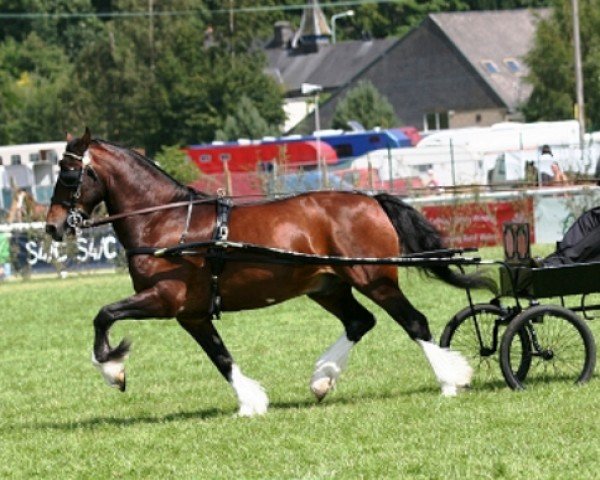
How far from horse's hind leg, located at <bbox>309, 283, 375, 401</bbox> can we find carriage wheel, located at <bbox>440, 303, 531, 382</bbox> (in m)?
0.65

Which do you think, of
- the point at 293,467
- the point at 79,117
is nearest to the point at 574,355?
the point at 293,467

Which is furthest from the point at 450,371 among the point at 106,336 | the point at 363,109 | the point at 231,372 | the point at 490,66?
the point at 490,66

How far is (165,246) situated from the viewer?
11.2 meters

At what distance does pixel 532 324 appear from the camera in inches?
456

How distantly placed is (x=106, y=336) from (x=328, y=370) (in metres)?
1.67

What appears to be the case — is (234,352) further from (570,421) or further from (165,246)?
(570,421)

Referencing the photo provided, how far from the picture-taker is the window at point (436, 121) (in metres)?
82.7

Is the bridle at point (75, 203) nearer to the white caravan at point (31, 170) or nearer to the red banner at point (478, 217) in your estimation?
the red banner at point (478, 217)

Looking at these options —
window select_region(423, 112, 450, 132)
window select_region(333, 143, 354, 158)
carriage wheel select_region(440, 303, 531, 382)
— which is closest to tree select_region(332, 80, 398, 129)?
window select_region(423, 112, 450, 132)

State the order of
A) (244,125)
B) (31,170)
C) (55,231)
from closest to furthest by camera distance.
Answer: (55,231) → (31,170) → (244,125)

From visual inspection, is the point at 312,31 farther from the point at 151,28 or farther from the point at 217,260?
the point at 217,260

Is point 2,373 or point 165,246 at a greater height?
point 165,246

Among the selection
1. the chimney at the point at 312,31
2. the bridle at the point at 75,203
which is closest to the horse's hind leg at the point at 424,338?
the bridle at the point at 75,203

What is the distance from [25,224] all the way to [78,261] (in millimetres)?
1144
